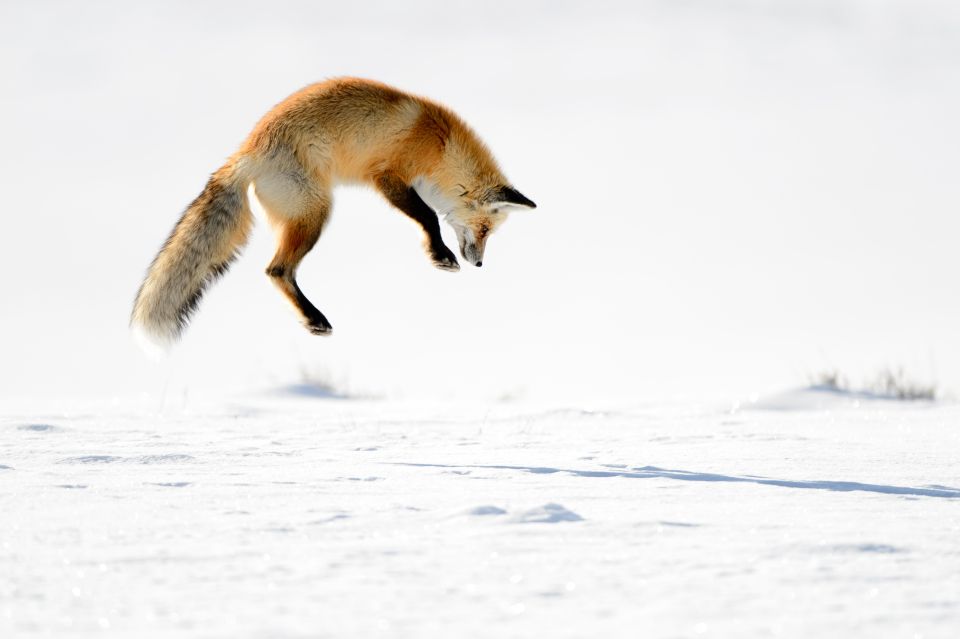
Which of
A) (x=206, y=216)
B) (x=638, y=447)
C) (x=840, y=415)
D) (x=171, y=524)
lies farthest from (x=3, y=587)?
(x=840, y=415)

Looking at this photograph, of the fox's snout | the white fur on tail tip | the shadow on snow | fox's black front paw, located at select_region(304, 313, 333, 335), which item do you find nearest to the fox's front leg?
fox's black front paw, located at select_region(304, 313, 333, 335)

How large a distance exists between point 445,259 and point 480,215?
881 mm

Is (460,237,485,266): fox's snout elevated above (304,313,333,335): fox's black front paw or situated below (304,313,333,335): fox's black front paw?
above

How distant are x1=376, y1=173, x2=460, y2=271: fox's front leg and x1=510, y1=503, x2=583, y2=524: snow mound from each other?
377 centimetres

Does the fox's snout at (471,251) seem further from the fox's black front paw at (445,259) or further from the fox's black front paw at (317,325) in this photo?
the fox's black front paw at (317,325)

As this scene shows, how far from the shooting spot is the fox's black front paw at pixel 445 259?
674 cm

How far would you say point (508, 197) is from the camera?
24.2 feet

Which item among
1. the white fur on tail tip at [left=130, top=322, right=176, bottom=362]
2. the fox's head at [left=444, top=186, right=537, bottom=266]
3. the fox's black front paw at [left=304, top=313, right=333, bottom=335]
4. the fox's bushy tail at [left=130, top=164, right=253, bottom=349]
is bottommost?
the white fur on tail tip at [left=130, top=322, right=176, bottom=362]

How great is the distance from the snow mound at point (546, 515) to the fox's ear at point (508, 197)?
4486 millimetres

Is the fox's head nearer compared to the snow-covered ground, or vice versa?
the snow-covered ground

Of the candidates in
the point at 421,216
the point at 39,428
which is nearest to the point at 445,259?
the point at 421,216

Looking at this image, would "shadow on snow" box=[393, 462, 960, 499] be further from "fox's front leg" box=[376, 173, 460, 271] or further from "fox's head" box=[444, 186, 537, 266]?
"fox's head" box=[444, 186, 537, 266]

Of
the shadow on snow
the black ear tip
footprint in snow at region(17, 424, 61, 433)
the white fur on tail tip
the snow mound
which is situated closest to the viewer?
the snow mound

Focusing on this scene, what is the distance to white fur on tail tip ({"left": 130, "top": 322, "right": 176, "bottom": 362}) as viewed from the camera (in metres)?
6.37
